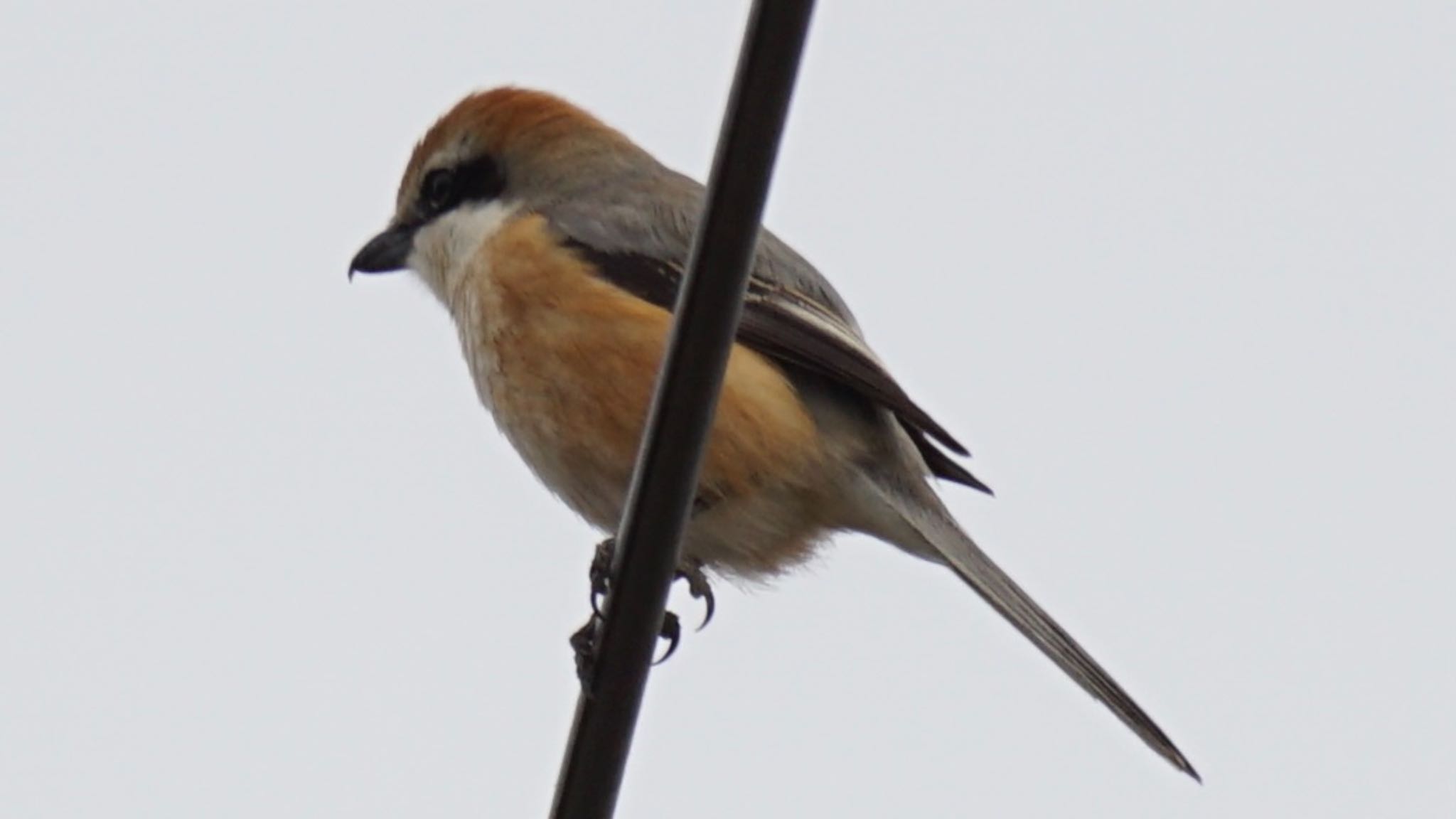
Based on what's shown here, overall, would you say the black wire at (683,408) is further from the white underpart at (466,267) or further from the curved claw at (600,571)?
the white underpart at (466,267)

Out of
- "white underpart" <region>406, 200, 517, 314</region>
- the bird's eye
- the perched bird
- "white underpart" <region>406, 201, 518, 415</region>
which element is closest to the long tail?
the perched bird

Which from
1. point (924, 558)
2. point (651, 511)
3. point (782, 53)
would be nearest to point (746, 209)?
point (782, 53)

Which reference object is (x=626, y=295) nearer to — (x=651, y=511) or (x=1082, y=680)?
(x=1082, y=680)

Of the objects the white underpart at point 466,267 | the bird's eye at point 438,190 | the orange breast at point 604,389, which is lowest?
the orange breast at point 604,389

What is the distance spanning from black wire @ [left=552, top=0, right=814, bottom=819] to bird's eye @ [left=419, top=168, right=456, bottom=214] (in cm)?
224

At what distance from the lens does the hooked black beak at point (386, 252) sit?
4.44 meters

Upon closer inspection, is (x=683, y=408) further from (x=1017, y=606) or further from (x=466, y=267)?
(x=466, y=267)

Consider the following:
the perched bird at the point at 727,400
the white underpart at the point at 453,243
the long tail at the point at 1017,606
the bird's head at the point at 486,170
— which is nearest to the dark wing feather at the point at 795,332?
the perched bird at the point at 727,400

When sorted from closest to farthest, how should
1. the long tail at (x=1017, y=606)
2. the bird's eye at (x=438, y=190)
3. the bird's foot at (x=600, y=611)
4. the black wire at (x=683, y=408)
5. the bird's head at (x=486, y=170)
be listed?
the black wire at (x=683, y=408) < the bird's foot at (x=600, y=611) < the long tail at (x=1017, y=606) < the bird's head at (x=486, y=170) < the bird's eye at (x=438, y=190)

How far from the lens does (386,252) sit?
4.46 meters

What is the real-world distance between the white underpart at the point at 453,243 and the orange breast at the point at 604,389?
0.35m

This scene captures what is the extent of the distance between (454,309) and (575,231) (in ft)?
1.20

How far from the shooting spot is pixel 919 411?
3543 mm

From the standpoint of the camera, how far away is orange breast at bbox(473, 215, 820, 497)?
137 inches
